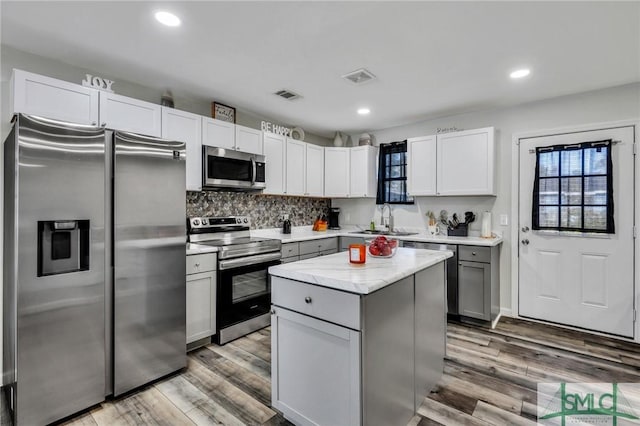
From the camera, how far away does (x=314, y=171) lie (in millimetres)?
4480

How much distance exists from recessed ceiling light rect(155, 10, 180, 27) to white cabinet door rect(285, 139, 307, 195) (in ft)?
7.07

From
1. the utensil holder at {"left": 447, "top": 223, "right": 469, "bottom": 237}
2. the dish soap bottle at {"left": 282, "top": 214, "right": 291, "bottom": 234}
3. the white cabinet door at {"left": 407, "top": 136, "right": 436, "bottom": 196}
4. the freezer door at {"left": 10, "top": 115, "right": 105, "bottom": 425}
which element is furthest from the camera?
the dish soap bottle at {"left": 282, "top": 214, "right": 291, "bottom": 234}

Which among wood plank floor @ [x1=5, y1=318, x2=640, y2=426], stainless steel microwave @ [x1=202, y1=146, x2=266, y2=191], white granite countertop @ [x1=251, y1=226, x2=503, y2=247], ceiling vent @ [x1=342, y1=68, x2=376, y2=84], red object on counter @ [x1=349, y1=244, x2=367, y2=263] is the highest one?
ceiling vent @ [x1=342, y1=68, x2=376, y2=84]

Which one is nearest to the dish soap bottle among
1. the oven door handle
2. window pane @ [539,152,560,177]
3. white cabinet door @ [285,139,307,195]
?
white cabinet door @ [285,139,307,195]

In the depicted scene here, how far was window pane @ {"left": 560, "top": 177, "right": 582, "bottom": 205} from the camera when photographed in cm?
321

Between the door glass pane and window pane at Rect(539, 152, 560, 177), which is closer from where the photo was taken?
the door glass pane

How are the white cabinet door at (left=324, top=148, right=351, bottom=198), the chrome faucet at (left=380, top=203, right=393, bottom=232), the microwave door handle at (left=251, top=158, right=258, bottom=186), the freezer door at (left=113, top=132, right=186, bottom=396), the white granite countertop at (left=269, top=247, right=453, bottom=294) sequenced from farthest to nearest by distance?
1. the white cabinet door at (left=324, top=148, right=351, bottom=198)
2. the chrome faucet at (left=380, top=203, right=393, bottom=232)
3. the microwave door handle at (left=251, top=158, right=258, bottom=186)
4. the freezer door at (left=113, top=132, right=186, bottom=396)
5. the white granite countertop at (left=269, top=247, right=453, bottom=294)

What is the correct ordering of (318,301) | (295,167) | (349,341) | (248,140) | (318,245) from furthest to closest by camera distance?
(295,167) < (318,245) < (248,140) < (318,301) < (349,341)

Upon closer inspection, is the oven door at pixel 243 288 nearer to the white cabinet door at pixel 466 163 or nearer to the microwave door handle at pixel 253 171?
the microwave door handle at pixel 253 171

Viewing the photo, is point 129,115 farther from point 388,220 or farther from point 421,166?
point 388,220

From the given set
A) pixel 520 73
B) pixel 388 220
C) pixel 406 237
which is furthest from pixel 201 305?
pixel 520 73

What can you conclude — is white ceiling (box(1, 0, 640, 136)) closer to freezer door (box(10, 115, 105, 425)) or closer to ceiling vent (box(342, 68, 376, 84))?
ceiling vent (box(342, 68, 376, 84))

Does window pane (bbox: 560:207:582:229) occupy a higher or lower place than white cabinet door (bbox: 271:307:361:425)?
higher

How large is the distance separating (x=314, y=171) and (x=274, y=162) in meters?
0.77
